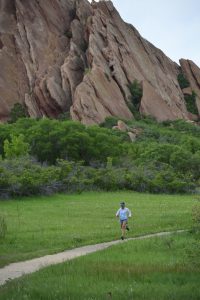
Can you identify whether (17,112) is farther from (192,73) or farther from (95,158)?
(192,73)

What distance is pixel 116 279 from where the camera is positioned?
631 inches

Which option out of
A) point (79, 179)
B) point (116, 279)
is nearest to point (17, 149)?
point (79, 179)

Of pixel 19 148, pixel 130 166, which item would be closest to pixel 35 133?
pixel 19 148

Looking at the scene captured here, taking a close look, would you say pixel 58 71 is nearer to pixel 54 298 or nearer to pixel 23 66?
pixel 23 66

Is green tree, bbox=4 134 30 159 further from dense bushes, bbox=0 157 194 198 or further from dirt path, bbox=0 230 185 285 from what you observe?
dirt path, bbox=0 230 185 285

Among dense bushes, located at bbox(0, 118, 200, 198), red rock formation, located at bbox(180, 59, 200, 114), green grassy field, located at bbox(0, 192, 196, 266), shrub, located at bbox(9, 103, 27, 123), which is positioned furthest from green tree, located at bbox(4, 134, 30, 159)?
red rock formation, located at bbox(180, 59, 200, 114)

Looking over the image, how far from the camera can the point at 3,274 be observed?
17.8 m

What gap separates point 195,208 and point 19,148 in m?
53.4

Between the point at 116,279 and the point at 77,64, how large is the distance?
93.9 meters

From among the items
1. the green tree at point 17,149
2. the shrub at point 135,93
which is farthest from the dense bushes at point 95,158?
the shrub at point 135,93

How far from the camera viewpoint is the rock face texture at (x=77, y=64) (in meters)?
103

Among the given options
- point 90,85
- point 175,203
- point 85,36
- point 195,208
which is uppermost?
point 85,36

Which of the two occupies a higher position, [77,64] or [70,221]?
[77,64]

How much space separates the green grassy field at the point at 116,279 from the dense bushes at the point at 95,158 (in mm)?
30064
